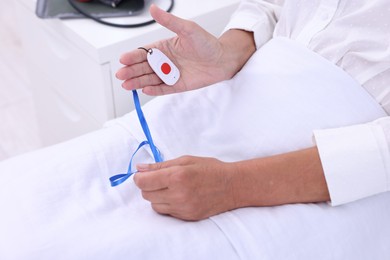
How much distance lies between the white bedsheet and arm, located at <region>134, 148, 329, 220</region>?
0.05 feet

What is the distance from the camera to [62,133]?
133 centimetres

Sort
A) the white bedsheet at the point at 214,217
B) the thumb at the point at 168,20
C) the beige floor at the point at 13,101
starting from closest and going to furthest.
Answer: the white bedsheet at the point at 214,217 < the thumb at the point at 168,20 < the beige floor at the point at 13,101

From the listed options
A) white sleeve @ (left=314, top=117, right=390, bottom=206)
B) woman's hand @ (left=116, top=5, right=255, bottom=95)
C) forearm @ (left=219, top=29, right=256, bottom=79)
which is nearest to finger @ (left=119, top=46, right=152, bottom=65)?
woman's hand @ (left=116, top=5, right=255, bottom=95)

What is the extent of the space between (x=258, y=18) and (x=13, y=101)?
1.10 m

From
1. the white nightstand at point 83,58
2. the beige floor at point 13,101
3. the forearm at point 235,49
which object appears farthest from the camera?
the beige floor at point 13,101

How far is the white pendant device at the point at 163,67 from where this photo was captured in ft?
2.71

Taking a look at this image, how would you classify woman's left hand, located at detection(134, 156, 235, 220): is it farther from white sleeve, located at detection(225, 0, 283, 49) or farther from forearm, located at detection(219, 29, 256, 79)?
white sleeve, located at detection(225, 0, 283, 49)

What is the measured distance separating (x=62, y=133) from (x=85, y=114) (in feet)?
0.61

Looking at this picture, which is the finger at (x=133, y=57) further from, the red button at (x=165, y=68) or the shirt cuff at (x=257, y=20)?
the shirt cuff at (x=257, y=20)

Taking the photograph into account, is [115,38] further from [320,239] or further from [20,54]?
[20,54]

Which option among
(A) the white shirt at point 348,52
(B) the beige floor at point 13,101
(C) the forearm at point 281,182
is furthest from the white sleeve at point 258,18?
(B) the beige floor at point 13,101

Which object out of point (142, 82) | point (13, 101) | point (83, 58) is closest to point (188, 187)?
point (142, 82)

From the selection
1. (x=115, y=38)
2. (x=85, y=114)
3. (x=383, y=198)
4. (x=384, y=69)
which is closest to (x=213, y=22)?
(x=115, y=38)

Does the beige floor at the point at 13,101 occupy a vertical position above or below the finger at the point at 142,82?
below
